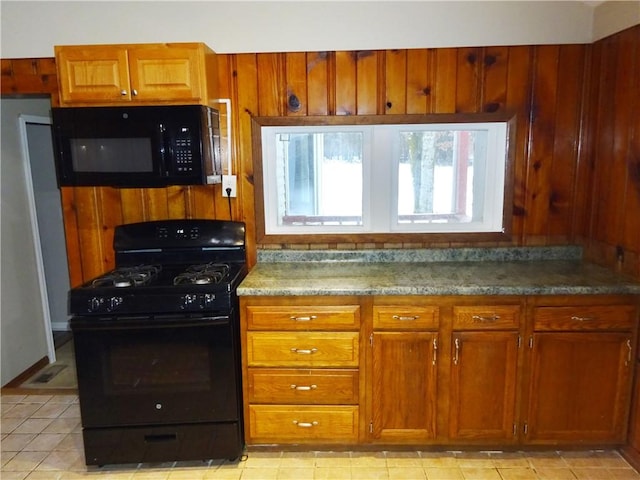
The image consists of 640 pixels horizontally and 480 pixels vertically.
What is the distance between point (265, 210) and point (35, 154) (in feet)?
7.95

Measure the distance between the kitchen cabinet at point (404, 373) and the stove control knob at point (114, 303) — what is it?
1218 millimetres

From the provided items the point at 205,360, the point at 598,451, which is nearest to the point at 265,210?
the point at 205,360

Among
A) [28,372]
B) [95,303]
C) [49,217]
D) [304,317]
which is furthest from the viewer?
[49,217]

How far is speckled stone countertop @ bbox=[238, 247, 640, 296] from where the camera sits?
7.06ft

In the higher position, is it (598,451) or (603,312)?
(603,312)

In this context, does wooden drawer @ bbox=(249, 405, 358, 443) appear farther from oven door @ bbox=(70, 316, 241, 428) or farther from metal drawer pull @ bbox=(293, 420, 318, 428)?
oven door @ bbox=(70, 316, 241, 428)

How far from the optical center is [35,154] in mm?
3791

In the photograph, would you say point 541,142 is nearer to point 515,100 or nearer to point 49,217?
point 515,100

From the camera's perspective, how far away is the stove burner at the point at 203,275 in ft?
7.18

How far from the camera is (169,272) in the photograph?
8.17 feet

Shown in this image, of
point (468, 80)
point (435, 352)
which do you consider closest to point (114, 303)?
point (435, 352)

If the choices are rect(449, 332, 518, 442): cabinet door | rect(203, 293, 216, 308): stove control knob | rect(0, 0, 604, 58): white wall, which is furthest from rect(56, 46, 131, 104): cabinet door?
rect(449, 332, 518, 442): cabinet door

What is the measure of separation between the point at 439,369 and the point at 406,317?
1.05ft

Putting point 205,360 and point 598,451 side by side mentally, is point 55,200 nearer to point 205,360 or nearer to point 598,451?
point 205,360
